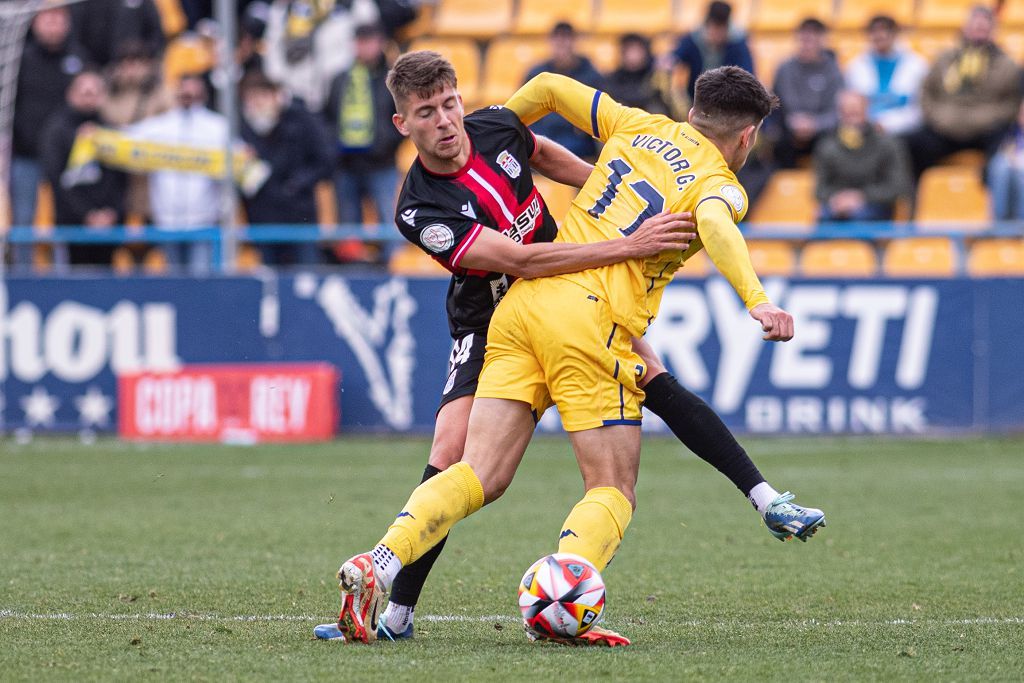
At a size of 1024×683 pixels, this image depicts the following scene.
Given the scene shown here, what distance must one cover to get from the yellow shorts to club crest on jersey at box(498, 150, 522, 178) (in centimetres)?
46

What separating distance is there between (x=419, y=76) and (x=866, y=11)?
13162 millimetres

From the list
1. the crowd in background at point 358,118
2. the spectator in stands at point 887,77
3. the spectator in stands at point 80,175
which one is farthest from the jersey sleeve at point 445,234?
the spectator in stands at point 887,77

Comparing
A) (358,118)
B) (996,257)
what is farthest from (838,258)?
(358,118)

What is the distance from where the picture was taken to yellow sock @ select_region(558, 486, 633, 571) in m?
5.16

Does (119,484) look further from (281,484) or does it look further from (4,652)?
(4,652)

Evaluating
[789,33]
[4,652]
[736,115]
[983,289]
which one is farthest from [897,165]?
[4,652]

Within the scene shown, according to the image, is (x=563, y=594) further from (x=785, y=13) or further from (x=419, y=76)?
(x=785, y=13)

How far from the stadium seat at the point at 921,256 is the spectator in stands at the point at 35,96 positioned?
8320mm

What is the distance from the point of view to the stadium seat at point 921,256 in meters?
13.6

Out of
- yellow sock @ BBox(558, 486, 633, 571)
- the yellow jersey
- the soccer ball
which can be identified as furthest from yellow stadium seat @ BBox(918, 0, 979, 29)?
the soccer ball

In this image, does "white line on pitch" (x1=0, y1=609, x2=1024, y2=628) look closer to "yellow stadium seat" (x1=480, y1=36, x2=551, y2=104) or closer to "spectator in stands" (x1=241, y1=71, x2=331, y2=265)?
"spectator in stands" (x1=241, y1=71, x2=331, y2=265)

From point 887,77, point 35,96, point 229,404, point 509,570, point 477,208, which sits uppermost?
point 887,77

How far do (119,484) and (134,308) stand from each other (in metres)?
3.71

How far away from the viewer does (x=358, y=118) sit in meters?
15.1
